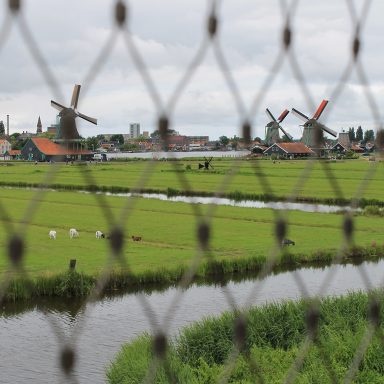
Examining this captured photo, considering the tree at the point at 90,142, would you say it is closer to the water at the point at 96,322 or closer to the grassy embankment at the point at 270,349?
the grassy embankment at the point at 270,349

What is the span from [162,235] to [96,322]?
8.35 meters

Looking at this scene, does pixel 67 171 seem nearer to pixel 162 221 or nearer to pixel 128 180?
pixel 128 180

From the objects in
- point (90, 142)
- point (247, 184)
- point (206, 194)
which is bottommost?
point (206, 194)

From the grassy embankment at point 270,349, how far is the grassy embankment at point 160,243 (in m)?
2.44

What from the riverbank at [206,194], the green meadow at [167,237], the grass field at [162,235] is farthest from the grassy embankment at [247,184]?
the grass field at [162,235]

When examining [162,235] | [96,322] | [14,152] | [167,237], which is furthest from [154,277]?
[14,152]

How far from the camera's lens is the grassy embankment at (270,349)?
24.1 feet

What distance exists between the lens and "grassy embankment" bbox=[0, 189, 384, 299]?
13016mm

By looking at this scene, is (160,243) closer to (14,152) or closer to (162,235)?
(162,235)

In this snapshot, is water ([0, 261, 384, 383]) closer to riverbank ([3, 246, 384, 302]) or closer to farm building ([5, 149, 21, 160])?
riverbank ([3, 246, 384, 302])

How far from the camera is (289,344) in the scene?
8.70 meters

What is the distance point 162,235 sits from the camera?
750 inches

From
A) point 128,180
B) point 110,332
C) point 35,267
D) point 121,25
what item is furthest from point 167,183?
point 121,25

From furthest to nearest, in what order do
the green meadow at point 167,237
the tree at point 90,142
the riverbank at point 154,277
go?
the green meadow at point 167,237
the riverbank at point 154,277
the tree at point 90,142
